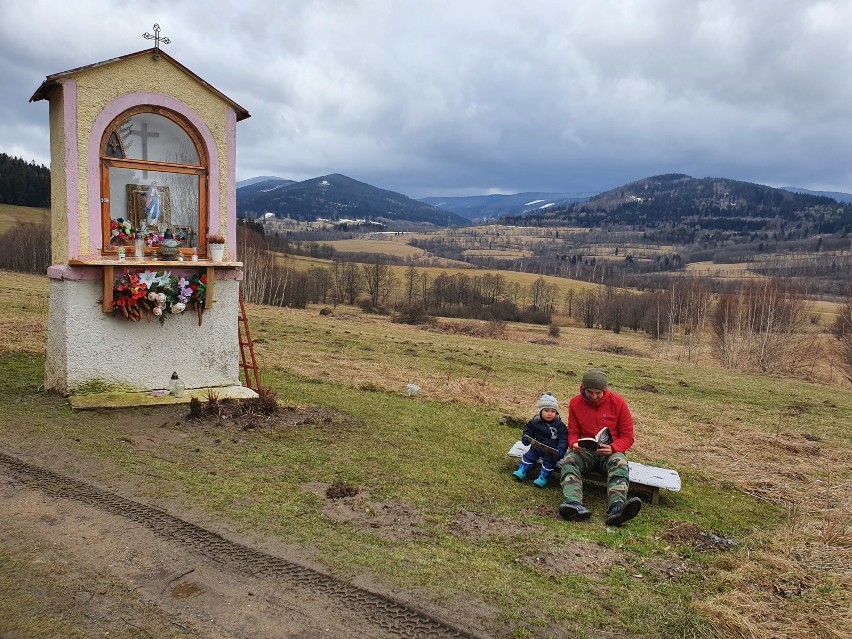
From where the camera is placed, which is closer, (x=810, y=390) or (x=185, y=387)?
(x=185, y=387)

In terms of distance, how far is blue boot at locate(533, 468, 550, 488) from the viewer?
7629mm

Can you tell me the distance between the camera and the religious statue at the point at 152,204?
10.2 metres

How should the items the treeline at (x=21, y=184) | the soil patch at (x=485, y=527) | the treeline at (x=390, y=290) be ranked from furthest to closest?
the treeline at (x=21, y=184) < the treeline at (x=390, y=290) < the soil patch at (x=485, y=527)

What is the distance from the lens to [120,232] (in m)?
9.90

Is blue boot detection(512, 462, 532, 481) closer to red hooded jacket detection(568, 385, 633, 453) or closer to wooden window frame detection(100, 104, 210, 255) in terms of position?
red hooded jacket detection(568, 385, 633, 453)

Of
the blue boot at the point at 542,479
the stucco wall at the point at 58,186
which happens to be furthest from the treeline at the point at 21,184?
the blue boot at the point at 542,479

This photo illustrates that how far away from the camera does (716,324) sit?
154ft

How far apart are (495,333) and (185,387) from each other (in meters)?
34.8

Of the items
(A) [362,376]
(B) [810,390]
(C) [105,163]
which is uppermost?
(C) [105,163]

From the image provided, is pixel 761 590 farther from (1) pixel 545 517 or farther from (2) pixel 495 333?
(2) pixel 495 333

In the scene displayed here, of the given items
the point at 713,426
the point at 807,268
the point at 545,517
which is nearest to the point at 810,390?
the point at 713,426

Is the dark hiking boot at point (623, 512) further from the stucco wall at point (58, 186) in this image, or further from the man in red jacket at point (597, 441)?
the stucco wall at point (58, 186)

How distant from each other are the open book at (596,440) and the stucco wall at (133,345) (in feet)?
22.1

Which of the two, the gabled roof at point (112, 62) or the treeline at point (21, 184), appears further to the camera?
the treeline at point (21, 184)
